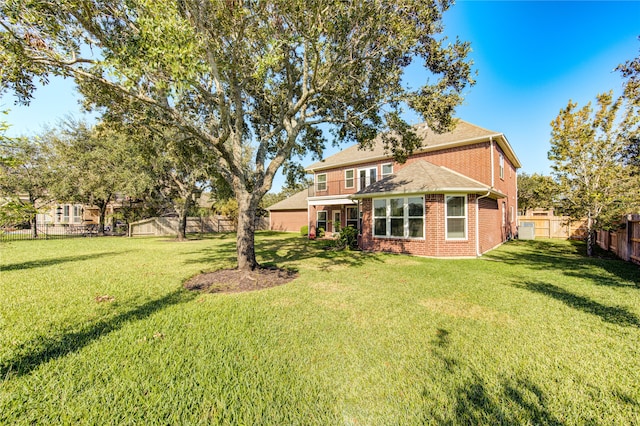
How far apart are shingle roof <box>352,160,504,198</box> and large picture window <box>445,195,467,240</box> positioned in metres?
0.61

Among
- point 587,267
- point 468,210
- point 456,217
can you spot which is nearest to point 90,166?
point 456,217

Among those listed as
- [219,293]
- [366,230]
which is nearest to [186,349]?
[219,293]

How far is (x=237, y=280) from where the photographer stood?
22.7 feet

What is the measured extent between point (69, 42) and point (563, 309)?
37.8 feet

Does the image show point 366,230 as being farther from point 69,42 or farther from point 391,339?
point 69,42

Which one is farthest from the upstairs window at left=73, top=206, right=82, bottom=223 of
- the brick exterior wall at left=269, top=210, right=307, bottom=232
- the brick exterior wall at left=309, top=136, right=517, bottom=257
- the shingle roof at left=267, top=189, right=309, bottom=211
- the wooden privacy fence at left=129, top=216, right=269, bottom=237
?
the brick exterior wall at left=309, top=136, right=517, bottom=257

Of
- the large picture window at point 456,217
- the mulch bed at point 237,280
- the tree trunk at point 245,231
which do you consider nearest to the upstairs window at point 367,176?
the large picture window at point 456,217

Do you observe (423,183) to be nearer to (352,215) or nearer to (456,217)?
(456,217)

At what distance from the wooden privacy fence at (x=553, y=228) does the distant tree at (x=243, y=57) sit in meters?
17.8

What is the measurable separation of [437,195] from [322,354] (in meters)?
9.79

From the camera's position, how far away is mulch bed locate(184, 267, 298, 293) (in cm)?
640

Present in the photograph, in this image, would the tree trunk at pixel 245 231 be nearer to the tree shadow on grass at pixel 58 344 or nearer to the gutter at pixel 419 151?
the tree shadow on grass at pixel 58 344

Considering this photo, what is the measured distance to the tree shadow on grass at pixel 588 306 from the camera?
4456 mm

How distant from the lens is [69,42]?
17.8ft
